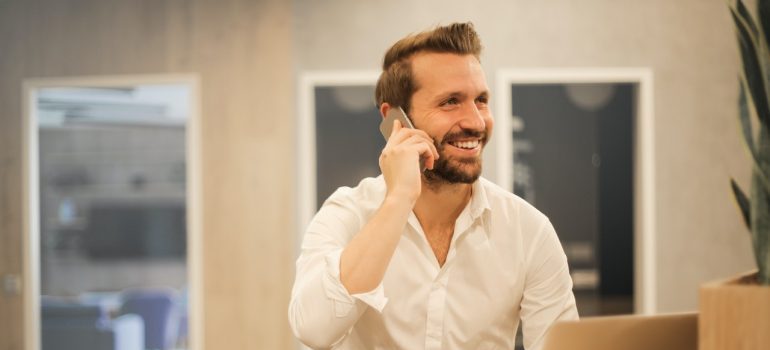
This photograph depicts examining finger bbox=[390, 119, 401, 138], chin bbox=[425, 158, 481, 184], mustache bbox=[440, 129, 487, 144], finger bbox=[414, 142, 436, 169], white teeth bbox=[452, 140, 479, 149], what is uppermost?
finger bbox=[390, 119, 401, 138]

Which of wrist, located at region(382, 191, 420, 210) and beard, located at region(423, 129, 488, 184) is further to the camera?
beard, located at region(423, 129, 488, 184)

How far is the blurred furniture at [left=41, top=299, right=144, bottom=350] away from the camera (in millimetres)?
5535

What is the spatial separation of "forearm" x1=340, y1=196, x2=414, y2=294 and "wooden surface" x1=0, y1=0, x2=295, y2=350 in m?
3.53

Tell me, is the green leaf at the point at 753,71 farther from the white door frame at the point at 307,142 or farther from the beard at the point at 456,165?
the white door frame at the point at 307,142

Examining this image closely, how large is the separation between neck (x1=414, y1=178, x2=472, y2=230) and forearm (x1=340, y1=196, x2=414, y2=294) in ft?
0.85

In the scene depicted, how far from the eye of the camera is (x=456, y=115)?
4.75 feet

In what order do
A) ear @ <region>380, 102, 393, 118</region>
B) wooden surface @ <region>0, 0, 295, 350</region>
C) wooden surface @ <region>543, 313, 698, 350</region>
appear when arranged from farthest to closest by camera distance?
wooden surface @ <region>0, 0, 295, 350</region>, ear @ <region>380, 102, 393, 118</region>, wooden surface @ <region>543, 313, 698, 350</region>

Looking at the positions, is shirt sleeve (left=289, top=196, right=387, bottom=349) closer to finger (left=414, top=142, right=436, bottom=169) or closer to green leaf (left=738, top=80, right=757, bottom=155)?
finger (left=414, top=142, right=436, bottom=169)

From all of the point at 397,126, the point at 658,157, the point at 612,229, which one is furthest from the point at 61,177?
the point at 397,126

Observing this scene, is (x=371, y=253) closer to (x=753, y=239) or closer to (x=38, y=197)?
(x=753, y=239)

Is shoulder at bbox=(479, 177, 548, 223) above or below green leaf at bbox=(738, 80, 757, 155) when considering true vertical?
below

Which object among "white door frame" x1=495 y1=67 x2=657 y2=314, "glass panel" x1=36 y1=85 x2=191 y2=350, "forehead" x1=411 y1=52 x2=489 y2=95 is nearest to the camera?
"forehead" x1=411 y1=52 x2=489 y2=95

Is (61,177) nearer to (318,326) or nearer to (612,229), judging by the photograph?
(612,229)

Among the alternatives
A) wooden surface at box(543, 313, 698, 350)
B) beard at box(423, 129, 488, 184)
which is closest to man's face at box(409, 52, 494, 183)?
beard at box(423, 129, 488, 184)
